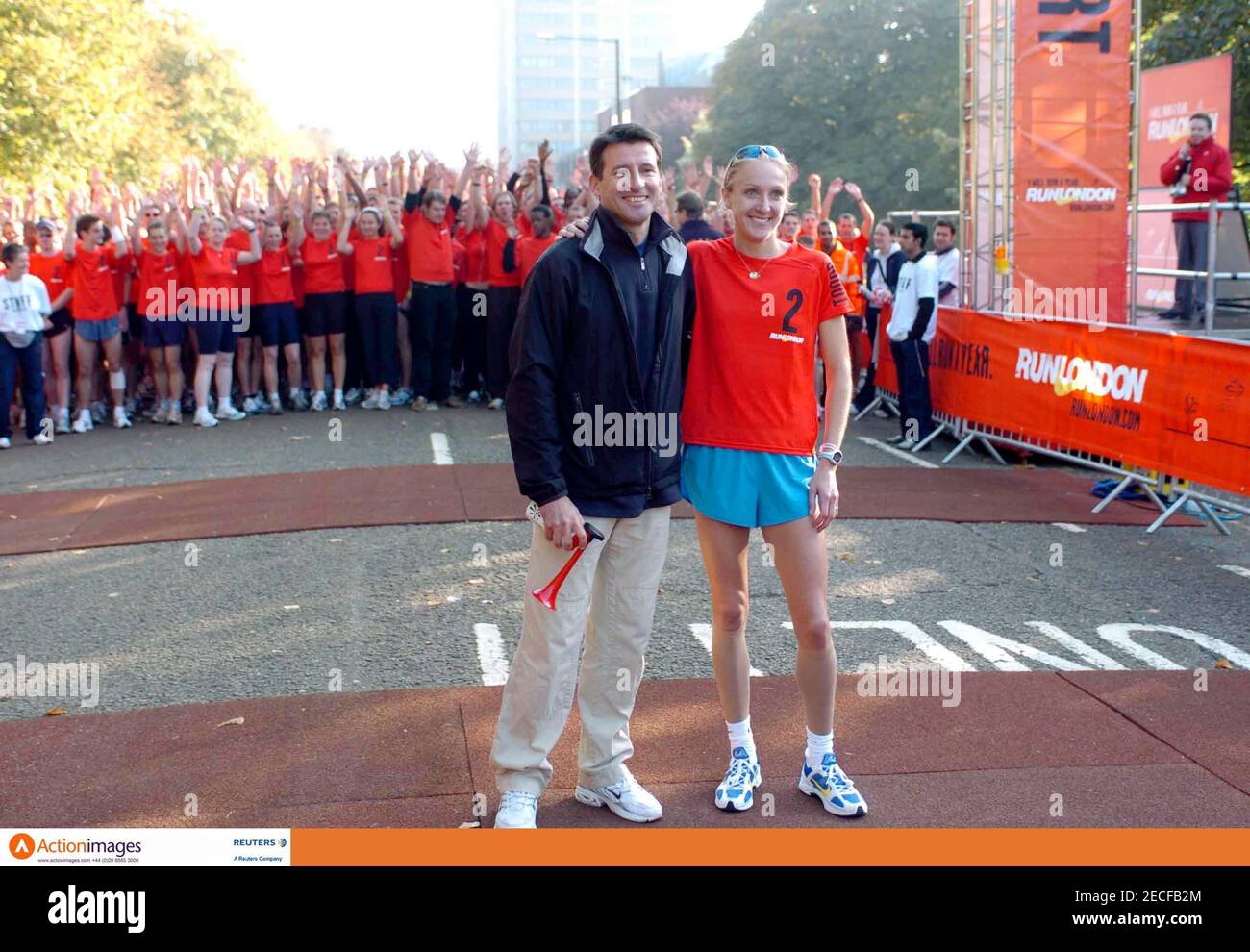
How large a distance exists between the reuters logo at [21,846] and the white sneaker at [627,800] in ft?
5.46

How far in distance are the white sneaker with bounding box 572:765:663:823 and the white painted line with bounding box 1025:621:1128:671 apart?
105 inches

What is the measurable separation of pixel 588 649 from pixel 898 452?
8597 millimetres

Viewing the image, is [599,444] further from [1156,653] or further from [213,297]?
[213,297]

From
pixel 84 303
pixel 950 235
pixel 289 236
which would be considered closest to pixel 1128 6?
pixel 950 235

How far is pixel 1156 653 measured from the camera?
6301 millimetres

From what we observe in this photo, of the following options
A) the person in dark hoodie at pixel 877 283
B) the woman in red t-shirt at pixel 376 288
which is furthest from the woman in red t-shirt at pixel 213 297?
the person in dark hoodie at pixel 877 283

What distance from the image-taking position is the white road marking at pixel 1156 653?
6141 millimetres

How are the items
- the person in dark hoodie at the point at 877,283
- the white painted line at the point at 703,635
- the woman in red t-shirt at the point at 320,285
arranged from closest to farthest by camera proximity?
the white painted line at the point at 703,635 → the person in dark hoodie at the point at 877,283 → the woman in red t-shirt at the point at 320,285

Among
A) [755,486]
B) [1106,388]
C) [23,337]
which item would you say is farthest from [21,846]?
[23,337]

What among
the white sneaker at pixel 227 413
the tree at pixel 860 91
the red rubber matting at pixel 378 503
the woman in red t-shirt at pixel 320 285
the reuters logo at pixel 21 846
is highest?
the tree at pixel 860 91

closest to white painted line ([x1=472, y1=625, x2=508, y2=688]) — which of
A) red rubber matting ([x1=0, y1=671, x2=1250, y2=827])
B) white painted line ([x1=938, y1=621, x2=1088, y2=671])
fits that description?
red rubber matting ([x1=0, y1=671, x2=1250, y2=827])

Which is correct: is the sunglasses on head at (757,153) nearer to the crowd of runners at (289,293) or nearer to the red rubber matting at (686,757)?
the red rubber matting at (686,757)

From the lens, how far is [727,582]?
4.32 metres

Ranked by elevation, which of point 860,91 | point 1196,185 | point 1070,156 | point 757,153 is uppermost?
point 860,91
